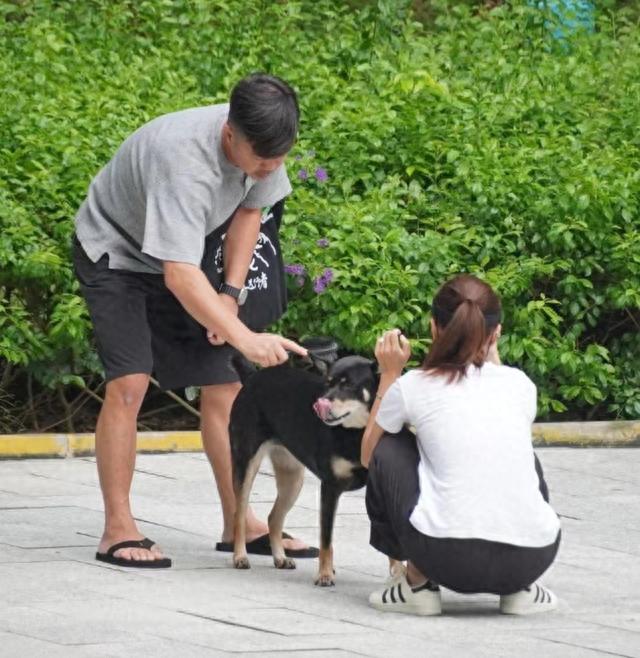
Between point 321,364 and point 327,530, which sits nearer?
point 327,530

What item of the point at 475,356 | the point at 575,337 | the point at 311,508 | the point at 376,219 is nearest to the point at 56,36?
the point at 376,219

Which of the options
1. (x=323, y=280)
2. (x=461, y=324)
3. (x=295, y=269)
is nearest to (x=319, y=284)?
(x=323, y=280)

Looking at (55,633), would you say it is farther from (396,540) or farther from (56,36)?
(56,36)

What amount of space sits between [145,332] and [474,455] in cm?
154

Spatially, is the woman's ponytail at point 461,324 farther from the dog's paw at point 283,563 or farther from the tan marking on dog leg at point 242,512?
the dog's paw at point 283,563

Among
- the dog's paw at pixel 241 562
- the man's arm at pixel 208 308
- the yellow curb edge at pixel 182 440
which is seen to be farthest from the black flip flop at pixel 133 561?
the yellow curb edge at pixel 182 440

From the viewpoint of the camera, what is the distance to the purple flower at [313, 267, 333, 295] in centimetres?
902

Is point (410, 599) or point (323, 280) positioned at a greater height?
point (323, 280)

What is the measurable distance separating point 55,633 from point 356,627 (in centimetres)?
94

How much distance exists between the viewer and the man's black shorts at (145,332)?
6492mm

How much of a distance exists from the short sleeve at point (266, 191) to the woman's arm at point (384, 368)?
927mm

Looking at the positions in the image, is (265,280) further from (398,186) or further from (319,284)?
(398,186)

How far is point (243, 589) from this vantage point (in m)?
6.12

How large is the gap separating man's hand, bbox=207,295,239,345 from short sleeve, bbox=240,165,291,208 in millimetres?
349
